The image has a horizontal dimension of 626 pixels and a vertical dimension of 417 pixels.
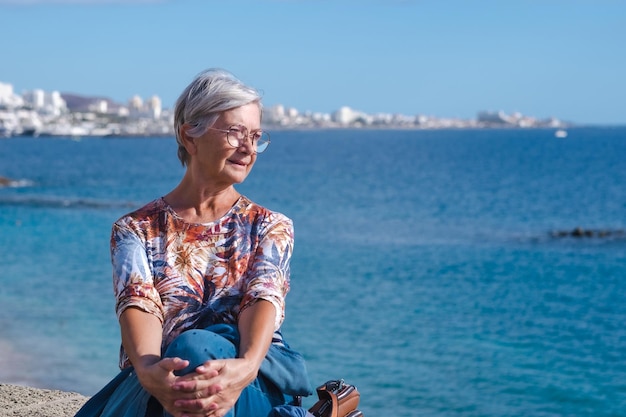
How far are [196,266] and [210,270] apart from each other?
0.04 metres

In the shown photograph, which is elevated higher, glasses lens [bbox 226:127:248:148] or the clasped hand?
glasses lens [bbox 226:127:248:148]

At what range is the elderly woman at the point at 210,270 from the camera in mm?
2697

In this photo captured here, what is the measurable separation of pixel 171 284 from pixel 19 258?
16.2 metres

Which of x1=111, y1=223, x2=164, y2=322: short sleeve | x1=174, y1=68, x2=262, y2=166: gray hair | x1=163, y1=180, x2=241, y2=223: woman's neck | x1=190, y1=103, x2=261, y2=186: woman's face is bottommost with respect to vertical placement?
x1=111, y1=223, x2=164, y2=322: short sleeve

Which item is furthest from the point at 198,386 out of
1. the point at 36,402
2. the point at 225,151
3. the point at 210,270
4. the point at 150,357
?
the point at 36,402

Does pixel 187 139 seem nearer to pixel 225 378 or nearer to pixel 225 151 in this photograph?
pixel 225 151

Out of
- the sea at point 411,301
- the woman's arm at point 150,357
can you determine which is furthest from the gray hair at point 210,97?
the sea at point 411,301

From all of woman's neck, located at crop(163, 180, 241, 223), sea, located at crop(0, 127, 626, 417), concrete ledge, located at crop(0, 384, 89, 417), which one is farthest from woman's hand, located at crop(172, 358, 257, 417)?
sea, located at crop(0, 127, 626, 417)

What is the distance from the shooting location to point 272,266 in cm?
288

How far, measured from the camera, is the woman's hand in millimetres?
2508

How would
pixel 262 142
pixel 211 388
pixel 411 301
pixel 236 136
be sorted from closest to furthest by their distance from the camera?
pixel 211 388 → pixel 236 136 → pixel 262 142 → pixel 411 301

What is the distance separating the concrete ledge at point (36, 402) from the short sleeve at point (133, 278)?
1722 mm

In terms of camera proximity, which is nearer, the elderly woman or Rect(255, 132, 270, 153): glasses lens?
the elderly woman

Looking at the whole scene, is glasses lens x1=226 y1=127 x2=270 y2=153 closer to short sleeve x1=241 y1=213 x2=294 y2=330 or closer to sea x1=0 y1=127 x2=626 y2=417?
short sleeve x1=241 y1=213 x2=294 y2=330
